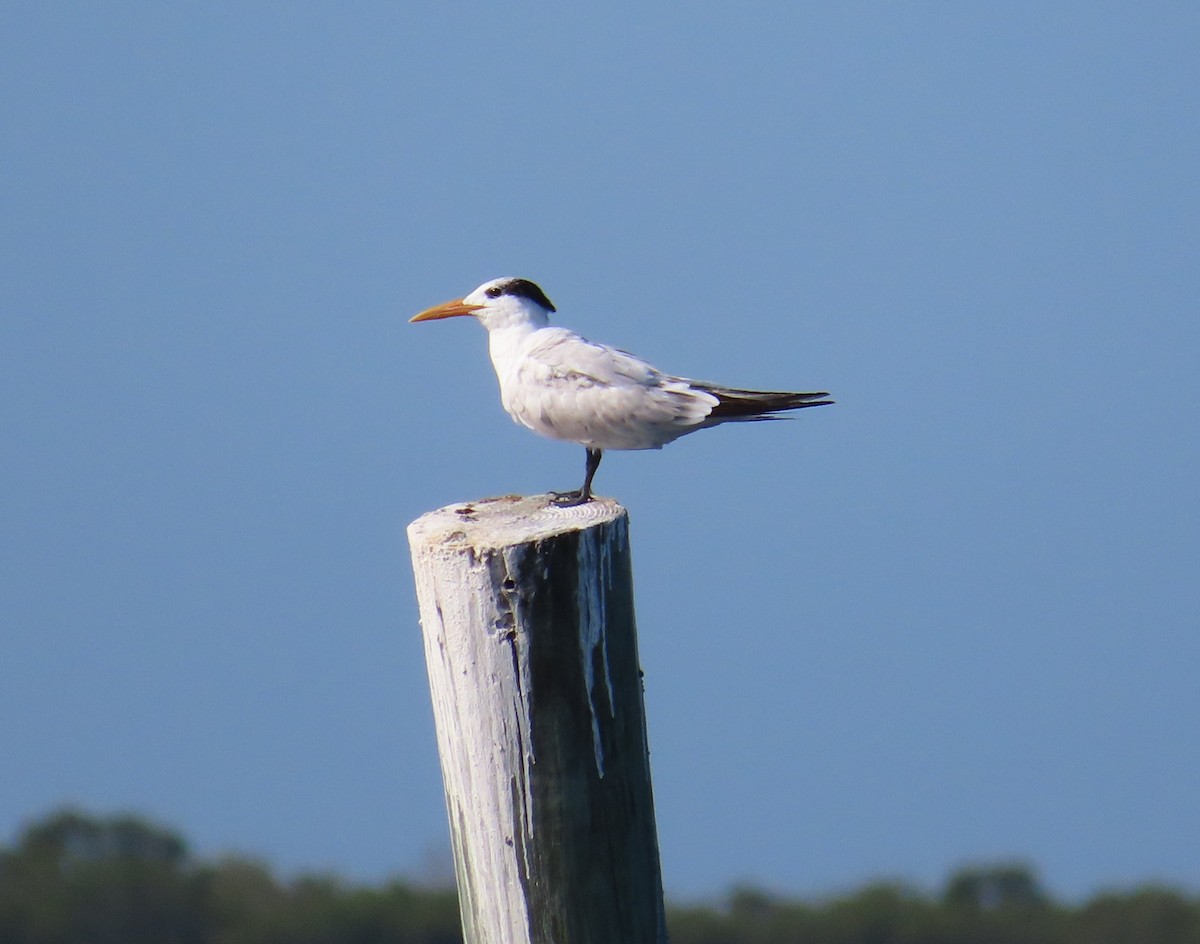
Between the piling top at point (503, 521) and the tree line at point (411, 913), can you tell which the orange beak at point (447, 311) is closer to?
the piling top at point (503, 521)

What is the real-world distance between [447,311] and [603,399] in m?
1.02

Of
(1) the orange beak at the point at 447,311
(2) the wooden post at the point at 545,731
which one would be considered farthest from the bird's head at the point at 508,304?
(2) the wooden post at the point at 545,731

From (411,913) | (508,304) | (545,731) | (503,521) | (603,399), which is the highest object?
(508,304)

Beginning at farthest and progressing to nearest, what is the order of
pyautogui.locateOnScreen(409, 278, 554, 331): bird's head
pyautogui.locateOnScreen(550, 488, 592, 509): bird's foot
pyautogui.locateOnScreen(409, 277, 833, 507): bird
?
pyautogui.locateOnScreen(409, 278, 554, 331): bird's head < pyautogui.locateOnScreen(409, 277, 833, 507): bird < pyautogui.locateOnScreen(550, 488, 592, 509): bird's foot

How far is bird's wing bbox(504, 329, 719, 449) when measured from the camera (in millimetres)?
4191

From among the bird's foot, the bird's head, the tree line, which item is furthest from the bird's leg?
the tree line

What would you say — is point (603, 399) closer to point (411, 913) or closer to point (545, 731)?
A: point (545, 731)

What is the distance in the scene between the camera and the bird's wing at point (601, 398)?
419cm

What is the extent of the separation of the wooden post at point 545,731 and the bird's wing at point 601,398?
802mm

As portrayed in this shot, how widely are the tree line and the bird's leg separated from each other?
18.4 feet

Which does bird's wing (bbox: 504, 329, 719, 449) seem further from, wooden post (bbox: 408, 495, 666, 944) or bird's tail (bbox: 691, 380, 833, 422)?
wooden post (bbox: 408, 495, 666, 944)

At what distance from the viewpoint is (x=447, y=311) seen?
5023mm

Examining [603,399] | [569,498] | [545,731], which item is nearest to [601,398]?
[603,399]

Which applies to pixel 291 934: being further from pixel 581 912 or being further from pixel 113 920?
pixel 581 912
